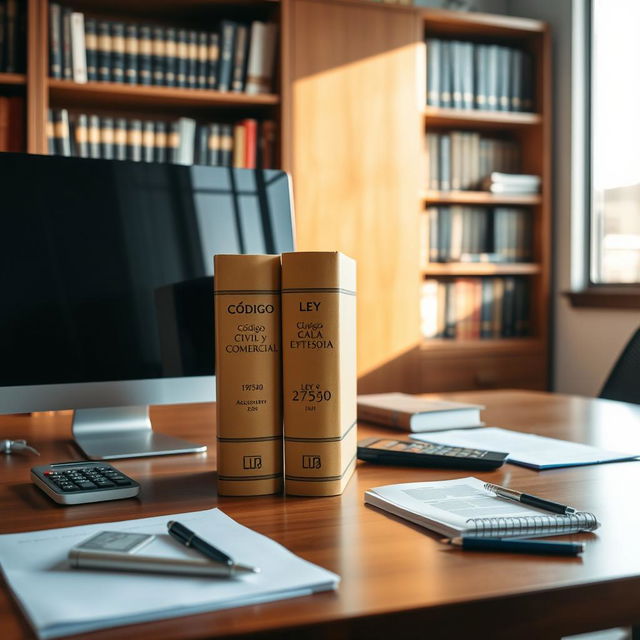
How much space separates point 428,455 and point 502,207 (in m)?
2.60

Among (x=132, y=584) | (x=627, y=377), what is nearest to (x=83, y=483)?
(x=132, y=584)

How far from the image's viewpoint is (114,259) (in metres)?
1.20

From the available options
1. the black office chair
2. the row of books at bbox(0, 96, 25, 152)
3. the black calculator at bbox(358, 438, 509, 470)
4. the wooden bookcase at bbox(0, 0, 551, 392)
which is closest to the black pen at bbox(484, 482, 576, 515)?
the black calculator at bbox(358, 438, 509, 470)

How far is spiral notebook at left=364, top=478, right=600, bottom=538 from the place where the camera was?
2.36ft

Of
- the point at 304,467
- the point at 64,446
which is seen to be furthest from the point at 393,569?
the point at 64,446

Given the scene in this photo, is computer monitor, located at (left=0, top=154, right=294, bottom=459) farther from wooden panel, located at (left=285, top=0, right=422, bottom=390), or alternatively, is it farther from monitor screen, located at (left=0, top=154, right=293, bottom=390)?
wooden panel, located at (left=285, top=0, right=422, bottom=390)

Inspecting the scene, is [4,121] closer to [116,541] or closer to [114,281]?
[114,281]

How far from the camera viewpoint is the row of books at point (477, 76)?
10.6 feet

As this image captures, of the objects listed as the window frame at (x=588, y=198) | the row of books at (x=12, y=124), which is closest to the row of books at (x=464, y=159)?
the window frame at (x=588, y=198)

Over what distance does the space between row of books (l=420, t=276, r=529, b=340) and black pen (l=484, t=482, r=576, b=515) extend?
7.82 ft

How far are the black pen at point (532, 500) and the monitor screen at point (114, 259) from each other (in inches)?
22.0

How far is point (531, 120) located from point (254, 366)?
274cm

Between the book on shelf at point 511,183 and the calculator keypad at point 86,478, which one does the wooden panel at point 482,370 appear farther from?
the calculator keypad at point 86,478

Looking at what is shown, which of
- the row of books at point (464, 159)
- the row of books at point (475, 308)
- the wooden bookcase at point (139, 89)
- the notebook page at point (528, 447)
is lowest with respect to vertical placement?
the notebook page at point (528, 447)
